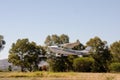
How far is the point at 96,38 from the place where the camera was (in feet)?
219

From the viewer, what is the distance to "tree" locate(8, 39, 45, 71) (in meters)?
66.0

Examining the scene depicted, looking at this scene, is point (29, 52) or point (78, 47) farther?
point (78, 47)

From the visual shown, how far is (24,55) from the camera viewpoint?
6700 cm

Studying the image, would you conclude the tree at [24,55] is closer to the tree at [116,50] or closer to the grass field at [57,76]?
the tree at [116,50]

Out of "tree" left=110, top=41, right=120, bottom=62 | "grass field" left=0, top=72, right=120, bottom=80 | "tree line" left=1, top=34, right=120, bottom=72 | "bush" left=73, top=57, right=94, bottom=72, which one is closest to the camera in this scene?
"grass field" left=0, top=72, right=120, bottom=80

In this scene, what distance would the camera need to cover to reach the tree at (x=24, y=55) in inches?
2597

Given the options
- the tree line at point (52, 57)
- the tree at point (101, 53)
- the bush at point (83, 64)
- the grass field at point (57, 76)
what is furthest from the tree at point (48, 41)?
the grass field at point (57, 76)

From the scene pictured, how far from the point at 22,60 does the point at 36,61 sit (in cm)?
294

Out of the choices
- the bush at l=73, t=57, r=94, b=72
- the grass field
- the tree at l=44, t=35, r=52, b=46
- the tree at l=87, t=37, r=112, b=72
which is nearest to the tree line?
the tree at l=87, t=37, r=112, b=72

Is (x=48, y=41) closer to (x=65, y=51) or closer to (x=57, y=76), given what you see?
(x=65, y=51)

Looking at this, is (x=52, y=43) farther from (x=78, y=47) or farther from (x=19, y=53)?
(x=19, y=53)

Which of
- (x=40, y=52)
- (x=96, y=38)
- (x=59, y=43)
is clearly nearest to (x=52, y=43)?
(x=59, y=43)

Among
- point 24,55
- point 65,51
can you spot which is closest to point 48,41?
point 65,51

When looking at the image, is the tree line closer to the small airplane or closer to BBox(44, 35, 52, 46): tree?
the small airplane
